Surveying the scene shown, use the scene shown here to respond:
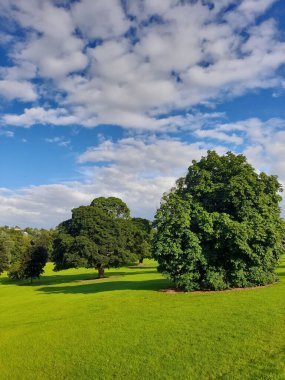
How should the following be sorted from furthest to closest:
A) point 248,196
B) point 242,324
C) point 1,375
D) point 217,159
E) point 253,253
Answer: point 217,159, point 248,196, point 253,253, point 242,324, point 1,375

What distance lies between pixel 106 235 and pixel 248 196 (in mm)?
29606

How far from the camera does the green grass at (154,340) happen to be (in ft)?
48.5

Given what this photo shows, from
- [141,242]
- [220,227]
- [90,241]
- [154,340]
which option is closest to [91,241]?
[90,241]

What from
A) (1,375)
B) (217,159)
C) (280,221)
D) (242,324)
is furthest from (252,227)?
(1,375)

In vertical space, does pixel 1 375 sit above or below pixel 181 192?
below

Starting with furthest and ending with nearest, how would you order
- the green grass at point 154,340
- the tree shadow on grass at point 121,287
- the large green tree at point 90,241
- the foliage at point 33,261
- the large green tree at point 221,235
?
the foliage at point 33,261, the large green tree at point 90,241, the tree shadow on grass at point 121,287, the large green tree at point 221,235, the green grass at point 154,340

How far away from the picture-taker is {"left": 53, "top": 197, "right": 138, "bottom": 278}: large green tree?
5550 cm

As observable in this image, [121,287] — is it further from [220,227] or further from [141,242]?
[141,242]

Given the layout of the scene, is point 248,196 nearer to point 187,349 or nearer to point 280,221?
point 280,221

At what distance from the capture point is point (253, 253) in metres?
32.8

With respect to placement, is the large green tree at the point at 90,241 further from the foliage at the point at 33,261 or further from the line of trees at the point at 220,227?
the line of trees at the point at 220,227

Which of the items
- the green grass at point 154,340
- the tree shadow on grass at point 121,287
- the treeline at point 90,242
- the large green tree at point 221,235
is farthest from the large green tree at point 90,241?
the green grass at point 154,340

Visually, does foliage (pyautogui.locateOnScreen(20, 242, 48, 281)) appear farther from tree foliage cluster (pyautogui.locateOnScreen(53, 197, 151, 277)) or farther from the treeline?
tree foliage cluster (pyautogui.locateOnScreen(53, 197, 151, 277))

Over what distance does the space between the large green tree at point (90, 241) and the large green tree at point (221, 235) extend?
23.0 m
